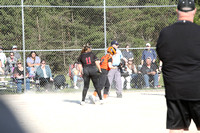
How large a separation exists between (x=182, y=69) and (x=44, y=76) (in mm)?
11032

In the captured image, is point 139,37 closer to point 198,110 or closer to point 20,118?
point 20,118

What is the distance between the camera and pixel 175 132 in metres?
4.14

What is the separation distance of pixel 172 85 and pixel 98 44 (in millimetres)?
17245

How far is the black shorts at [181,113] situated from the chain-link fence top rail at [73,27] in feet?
48.9

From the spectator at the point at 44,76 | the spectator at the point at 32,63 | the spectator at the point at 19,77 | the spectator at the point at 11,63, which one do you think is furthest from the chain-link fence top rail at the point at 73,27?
the spectator at the point at 19,77

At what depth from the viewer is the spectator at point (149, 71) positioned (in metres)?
15.5

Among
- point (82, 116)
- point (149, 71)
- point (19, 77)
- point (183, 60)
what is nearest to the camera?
point (183, 60)

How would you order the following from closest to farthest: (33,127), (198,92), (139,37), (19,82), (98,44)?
1. (198,92)
2. (33,127)
3. (19,82)
4. (98,44)
5. (139,37)

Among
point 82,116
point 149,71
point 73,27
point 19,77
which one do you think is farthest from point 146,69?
point 73,27

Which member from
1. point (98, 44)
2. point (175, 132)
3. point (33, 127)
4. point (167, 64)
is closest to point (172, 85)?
point (167, 64)

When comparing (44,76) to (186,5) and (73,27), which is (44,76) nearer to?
(73,27)

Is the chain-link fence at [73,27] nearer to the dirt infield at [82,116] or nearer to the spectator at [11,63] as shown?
the spectator at [11,63]

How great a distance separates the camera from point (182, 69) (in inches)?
159

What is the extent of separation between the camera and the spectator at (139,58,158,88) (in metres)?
15.5
